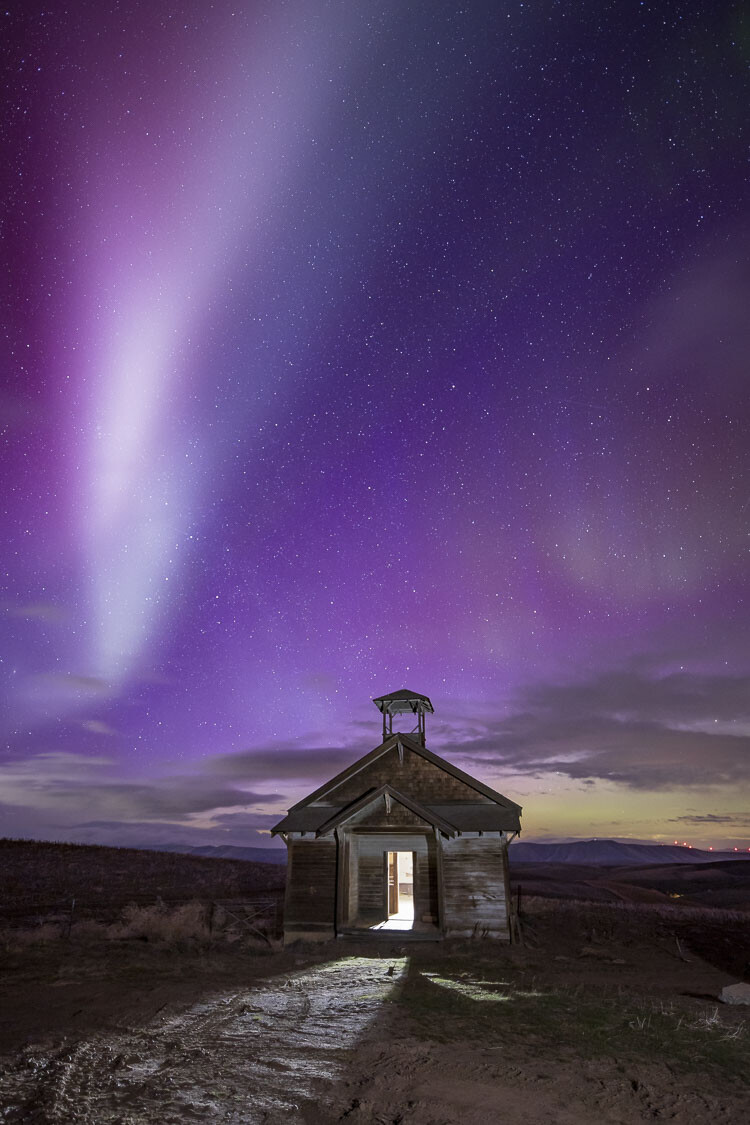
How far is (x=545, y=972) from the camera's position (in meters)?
15.5

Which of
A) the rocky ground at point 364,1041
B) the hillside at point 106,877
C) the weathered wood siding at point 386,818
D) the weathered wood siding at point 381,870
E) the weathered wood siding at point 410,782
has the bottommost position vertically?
the hillside at point 106,877

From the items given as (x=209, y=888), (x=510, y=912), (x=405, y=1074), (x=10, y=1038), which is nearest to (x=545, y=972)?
(x=510, y=912)

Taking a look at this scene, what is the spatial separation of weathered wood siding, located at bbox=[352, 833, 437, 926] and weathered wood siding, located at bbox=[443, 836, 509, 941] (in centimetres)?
75

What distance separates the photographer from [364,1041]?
30.5ft

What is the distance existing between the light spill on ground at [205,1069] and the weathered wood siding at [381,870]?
926cm

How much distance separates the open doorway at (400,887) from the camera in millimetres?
24578

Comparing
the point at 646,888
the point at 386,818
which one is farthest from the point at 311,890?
the point at 646,888

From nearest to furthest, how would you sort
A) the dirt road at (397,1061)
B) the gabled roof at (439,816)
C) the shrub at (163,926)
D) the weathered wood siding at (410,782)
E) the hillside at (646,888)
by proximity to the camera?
1. the dirt road at (397,1061)
2. the gabled roof at (439,816)
3. the shrub at (163,926)
4. the weathered wood siding at (410,782)
5. the hillside at (646,888)

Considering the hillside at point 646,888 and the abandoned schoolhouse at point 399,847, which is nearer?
the abandoned schoolhouse at point 399,847

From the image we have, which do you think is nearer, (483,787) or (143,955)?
(143,955)

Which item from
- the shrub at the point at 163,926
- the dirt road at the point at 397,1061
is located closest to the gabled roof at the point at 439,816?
the shrub at the point at 163,926

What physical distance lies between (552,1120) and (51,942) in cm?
1778

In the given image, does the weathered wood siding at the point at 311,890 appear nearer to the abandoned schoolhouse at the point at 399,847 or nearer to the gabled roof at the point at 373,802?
the abandoned schoolhouse at the point at 399,847

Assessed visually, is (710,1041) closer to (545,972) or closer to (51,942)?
(545,972)
